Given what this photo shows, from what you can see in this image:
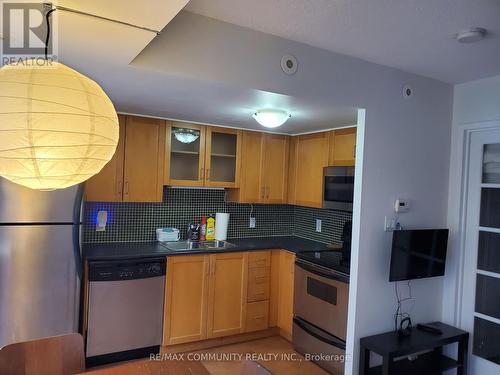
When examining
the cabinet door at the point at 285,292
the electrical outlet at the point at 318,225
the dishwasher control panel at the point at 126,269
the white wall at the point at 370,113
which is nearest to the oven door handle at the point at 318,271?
the cabinet door at the point at 285,292

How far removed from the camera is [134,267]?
3.01 meters

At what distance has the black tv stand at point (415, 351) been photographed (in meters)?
2.40

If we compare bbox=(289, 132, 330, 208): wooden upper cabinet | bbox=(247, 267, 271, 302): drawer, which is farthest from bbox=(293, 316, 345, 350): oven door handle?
bbox=(289, 132, 330, 208): wooden upper cabinet

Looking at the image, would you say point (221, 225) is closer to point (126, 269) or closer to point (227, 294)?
point (227, 294)

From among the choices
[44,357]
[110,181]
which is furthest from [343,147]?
[44,357]

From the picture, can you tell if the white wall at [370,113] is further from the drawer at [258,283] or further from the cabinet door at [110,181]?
the cabinet door at [110,181]

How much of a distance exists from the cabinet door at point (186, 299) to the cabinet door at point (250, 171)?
0.88 meters

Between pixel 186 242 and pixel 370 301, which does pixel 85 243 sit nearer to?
pixel 186 242

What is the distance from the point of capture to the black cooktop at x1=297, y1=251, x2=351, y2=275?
113 inches

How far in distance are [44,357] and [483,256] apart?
297 cm

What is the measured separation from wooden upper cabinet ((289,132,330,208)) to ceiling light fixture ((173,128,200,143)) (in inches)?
46.0

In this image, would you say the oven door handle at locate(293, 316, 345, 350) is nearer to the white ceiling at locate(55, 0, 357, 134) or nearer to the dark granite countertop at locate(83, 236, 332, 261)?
the dark granite countertop at locate(83, 236, 332, 261)

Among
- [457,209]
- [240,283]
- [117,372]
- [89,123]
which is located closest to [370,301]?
[457,209]

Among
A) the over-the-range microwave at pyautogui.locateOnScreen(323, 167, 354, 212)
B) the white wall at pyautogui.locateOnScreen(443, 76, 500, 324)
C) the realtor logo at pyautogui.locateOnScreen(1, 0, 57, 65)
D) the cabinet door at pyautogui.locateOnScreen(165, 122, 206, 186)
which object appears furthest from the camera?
the cabinet door at pyautogui.locateOnScreen(165, 122, 206, 186)
